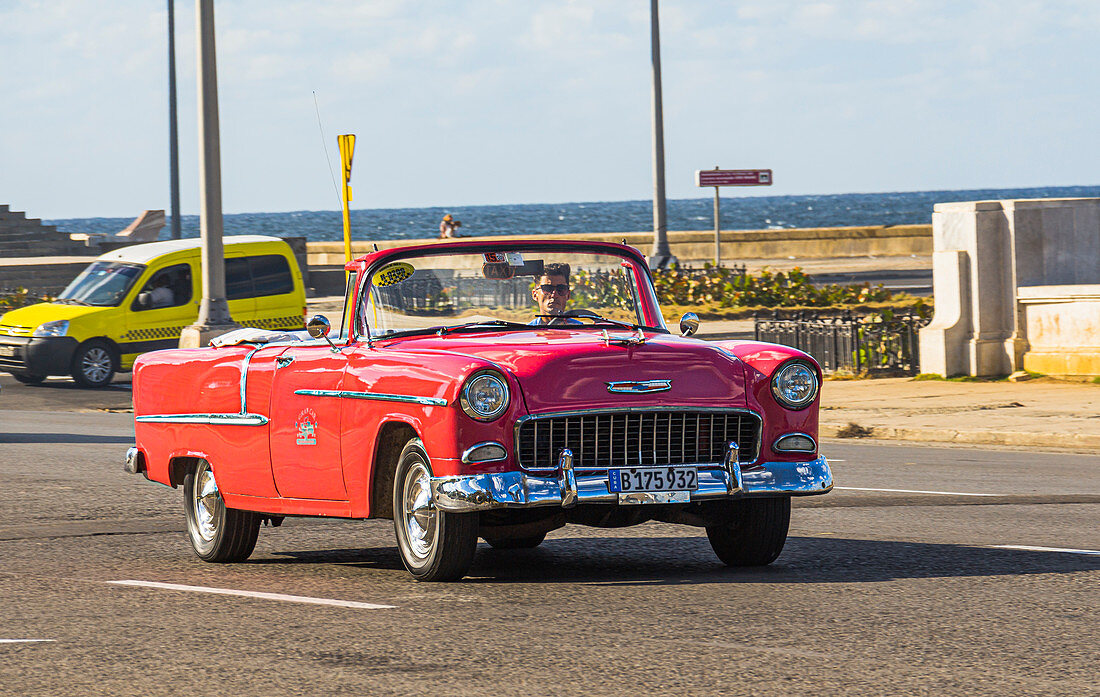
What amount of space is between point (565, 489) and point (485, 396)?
533 millimetres

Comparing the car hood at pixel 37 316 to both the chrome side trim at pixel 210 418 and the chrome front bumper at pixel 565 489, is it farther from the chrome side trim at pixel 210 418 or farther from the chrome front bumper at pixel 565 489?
the chrome front bumper at pixel 565 489

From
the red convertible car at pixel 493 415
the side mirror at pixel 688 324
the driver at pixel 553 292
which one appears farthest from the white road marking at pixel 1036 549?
the driver at pixel 553 292

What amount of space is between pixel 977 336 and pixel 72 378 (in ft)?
41.0

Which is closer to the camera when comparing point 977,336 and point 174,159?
point 977,336

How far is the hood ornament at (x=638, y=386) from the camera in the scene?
7488 mm

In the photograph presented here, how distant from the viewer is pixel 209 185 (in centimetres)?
2202

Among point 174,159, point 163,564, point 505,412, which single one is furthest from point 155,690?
point 174,159

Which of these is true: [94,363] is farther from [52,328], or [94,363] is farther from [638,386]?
[638,386]

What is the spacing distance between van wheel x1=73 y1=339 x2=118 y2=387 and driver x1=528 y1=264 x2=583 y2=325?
15628mm

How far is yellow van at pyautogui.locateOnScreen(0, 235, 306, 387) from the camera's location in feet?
75.9

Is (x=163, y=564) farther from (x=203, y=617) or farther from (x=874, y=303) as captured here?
(x=874, y=303)

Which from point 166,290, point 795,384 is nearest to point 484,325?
point 795,384

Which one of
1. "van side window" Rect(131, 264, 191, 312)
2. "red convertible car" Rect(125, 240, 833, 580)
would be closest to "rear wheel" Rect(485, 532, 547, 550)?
"red convertible car" Rect(125, 240, 833, 580)

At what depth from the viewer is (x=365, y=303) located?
8.58 metres
